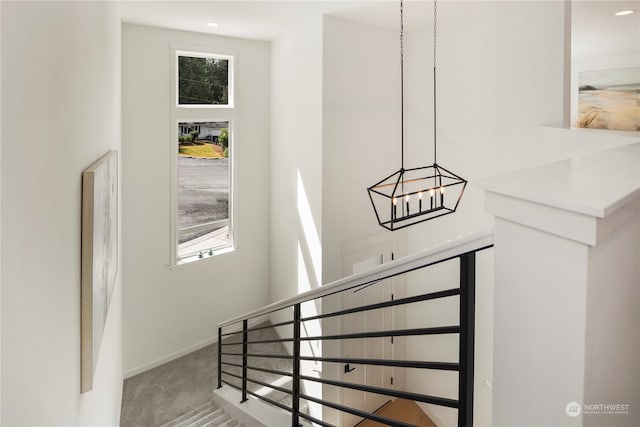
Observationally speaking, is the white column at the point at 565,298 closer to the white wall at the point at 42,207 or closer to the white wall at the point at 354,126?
the white wall at the point at 42,207

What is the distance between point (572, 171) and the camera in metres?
1.04

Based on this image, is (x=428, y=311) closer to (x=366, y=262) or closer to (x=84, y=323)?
(x=366, y=262)

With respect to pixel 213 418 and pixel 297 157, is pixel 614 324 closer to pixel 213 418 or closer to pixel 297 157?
pixel 213 418

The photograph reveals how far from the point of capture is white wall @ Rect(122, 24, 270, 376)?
483 cm

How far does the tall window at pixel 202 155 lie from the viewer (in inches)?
207

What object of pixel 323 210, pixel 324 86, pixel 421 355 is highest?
pixel 324 86

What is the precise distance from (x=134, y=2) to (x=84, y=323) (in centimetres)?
330

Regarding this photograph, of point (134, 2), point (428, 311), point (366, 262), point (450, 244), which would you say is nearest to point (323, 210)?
point (366, 262)

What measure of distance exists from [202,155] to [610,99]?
15.2 feet

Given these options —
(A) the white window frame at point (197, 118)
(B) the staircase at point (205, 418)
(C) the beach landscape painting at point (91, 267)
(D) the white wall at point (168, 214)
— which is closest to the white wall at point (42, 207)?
(C) the beach landscape painting at point (91, 267)

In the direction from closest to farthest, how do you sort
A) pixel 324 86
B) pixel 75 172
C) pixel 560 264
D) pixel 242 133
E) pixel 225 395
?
pixel 560 264, pixel 75 172, pixel 225 395, pixel 324 86, pixel 242 133

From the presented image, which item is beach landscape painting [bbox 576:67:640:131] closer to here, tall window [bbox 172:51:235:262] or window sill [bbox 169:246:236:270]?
tall window [bbox 172:51:235:262]

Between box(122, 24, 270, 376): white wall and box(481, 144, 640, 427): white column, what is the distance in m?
4.64

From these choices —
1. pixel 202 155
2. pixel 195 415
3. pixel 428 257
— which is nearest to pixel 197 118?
pixel 202 155
